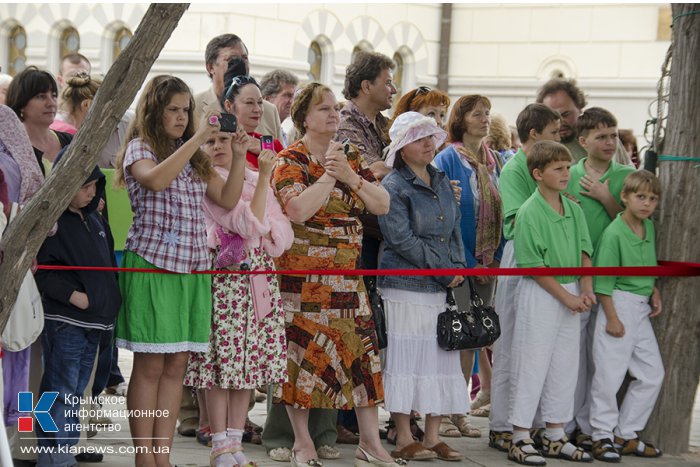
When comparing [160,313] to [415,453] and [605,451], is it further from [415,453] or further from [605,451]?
[605,451]

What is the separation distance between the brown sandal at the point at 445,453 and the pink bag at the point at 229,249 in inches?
62.1

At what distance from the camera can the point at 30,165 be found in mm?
5984

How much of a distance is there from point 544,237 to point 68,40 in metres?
13.2

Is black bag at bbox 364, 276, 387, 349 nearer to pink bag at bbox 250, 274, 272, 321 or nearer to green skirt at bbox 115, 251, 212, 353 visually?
pink bag at bbox 250, 274, 272, 321

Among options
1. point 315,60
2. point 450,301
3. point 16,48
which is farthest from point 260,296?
point 16,48

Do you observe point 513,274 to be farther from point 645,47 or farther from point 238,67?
point 645,47

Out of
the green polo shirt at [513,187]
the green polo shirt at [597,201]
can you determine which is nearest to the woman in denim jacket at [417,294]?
the green polo shirt at [513,187]

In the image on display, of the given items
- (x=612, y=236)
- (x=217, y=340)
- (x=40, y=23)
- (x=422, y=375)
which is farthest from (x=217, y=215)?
(x=40, y=23)

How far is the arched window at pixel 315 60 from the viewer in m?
19.0

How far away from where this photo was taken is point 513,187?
7.34m

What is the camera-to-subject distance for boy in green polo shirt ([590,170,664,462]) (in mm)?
7254

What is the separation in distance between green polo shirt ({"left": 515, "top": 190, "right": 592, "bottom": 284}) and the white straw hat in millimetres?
688

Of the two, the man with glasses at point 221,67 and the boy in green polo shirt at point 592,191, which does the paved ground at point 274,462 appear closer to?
the boy in green polo shirt at point 592,191

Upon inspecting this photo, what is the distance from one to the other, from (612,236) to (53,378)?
3.38 metres
